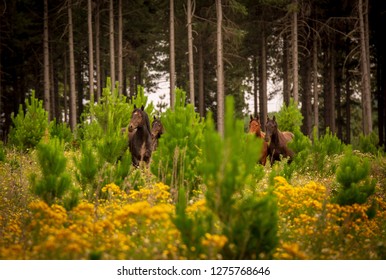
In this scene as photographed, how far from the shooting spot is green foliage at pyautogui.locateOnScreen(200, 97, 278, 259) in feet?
9.37

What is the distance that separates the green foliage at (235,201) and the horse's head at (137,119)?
5238 millimetres

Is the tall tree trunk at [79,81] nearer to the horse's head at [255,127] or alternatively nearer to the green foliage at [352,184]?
the horse's head at [255,127]

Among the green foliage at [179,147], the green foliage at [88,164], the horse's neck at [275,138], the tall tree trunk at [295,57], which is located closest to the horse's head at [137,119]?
the green foliage at [179,147]

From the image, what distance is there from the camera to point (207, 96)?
3544cm

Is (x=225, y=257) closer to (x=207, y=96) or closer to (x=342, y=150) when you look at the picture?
(x=342, y=150)

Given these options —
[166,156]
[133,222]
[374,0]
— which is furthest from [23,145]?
[374,0]

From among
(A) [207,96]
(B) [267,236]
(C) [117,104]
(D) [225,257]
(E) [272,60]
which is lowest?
(D) [225,257]

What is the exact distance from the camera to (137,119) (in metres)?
8.42

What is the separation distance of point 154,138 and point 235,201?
7639 millimetres

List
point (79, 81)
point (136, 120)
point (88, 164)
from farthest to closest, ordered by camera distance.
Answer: point (79, 81) → point (136, 120) → point (88, 164)

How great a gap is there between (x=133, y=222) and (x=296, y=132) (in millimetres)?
7121

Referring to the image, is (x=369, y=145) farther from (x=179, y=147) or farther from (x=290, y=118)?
(x=179, y=147)

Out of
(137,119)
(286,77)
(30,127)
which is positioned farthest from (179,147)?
(286,77)

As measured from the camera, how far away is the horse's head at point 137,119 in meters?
8.22
